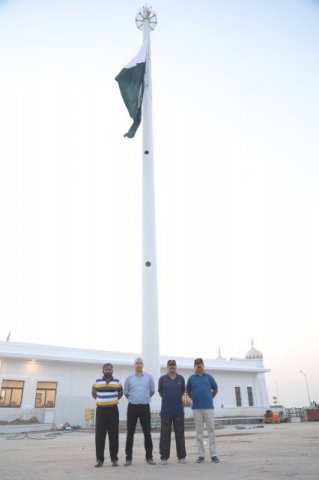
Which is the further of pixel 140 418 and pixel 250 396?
pixel 250 396

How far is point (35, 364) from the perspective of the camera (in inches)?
972

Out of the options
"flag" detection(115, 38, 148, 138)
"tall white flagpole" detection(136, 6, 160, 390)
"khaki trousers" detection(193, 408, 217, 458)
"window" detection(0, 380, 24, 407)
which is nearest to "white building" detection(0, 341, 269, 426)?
"window" detection(0, 380, 24, 407)

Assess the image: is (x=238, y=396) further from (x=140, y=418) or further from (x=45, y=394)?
(x=140, y=418)

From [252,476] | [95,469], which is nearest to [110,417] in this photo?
[95,469]

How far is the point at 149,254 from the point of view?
18234 millimetres

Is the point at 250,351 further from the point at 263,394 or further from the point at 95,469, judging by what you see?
the point at 95,469

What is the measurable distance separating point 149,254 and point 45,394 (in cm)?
1255

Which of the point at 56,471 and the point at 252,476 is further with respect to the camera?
the point at 56,471

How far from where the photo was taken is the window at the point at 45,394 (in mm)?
23969

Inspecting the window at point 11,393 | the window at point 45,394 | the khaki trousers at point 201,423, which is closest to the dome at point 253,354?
the window at point 45,394

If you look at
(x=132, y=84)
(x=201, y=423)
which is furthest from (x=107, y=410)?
(x=132, y=84)

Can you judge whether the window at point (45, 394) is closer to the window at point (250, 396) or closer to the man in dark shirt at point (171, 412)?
the window at point (250, 396)

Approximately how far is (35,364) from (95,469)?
20.9 meters

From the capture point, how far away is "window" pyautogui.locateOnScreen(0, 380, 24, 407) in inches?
899
